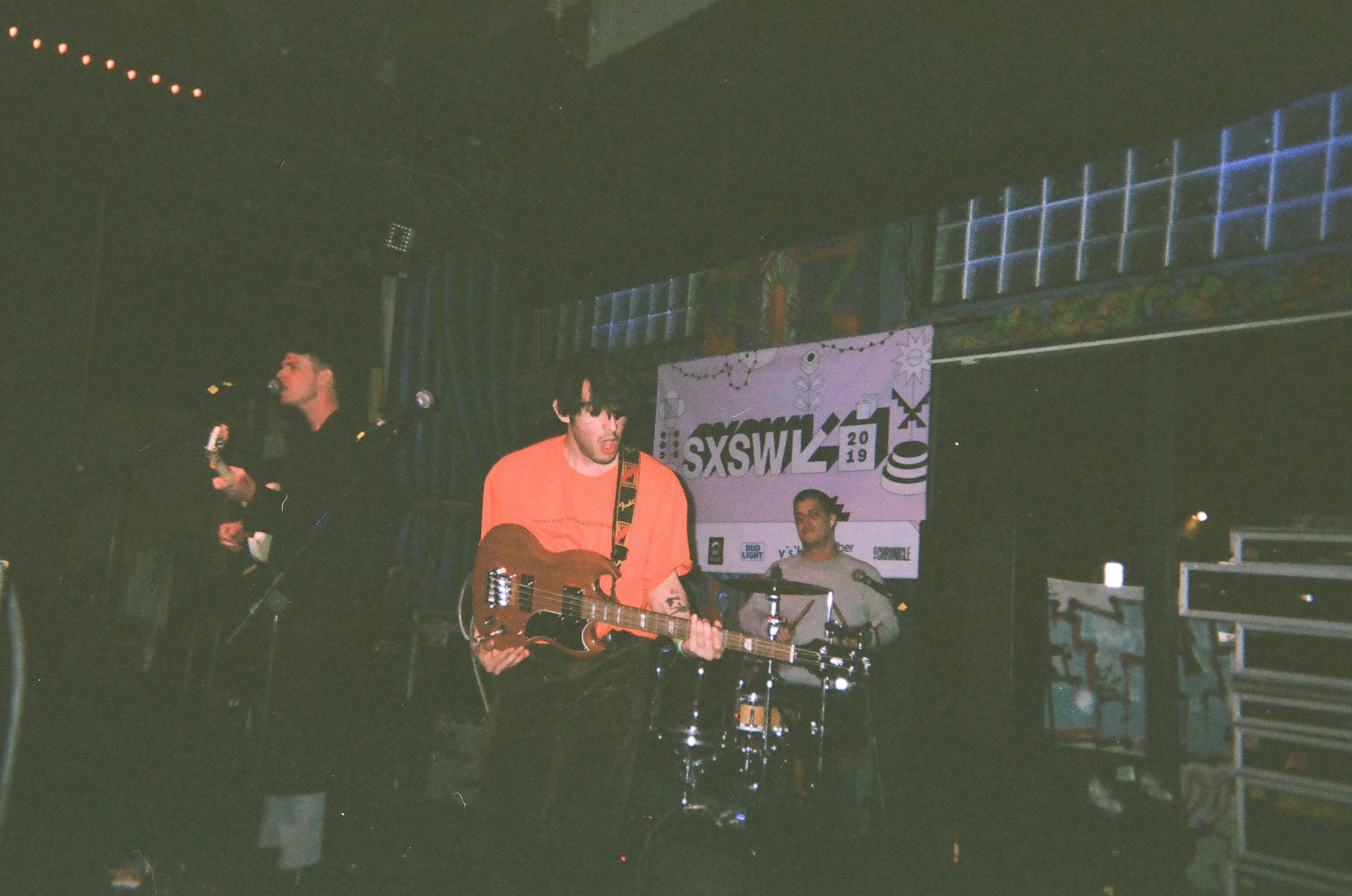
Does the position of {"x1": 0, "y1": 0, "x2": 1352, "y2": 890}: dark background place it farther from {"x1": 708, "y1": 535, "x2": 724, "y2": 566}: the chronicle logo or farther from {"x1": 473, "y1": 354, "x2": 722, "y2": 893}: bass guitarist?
{"x1": 708, "y1": 535, "x2": 724, "y2": 566}: the chronicle logo

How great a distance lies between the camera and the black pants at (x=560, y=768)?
285 cm

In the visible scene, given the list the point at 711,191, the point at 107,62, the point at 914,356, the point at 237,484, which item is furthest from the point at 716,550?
the point at 107,62

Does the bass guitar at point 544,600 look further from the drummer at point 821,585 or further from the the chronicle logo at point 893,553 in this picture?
the drummer at point 821,585

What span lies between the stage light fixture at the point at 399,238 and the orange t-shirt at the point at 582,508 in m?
4.34

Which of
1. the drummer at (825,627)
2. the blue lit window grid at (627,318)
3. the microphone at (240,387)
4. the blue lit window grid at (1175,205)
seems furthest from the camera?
the blue lit window grid at (627,318)

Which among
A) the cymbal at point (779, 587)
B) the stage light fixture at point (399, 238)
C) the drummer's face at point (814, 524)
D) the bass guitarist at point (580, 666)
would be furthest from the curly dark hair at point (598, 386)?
the stage light fixture at point (399, 238)

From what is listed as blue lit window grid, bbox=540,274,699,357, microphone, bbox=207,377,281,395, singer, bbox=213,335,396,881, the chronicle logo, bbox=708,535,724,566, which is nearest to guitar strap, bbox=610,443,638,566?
singer, bbox=213,335,396,881

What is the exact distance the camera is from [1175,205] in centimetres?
461

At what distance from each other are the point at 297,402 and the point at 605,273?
3.44 meters

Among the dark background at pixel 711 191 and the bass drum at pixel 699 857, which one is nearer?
the dark background at pixel 711 191

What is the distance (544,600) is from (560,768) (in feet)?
1.76

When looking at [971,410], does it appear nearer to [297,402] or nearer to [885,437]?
[885,437]

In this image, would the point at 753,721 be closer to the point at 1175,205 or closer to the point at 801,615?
the point at 801,615

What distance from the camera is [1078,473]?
205 inches
